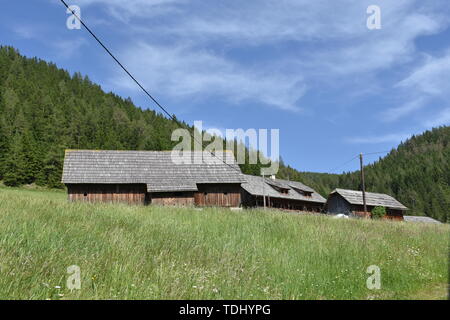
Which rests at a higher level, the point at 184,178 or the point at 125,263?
the point at 184,178

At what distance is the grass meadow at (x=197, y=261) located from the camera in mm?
5176

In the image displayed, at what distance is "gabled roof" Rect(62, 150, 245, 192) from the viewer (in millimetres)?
33812

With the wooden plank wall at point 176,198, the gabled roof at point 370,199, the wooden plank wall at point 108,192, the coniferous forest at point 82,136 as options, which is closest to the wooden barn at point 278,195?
the gabled roof at point 370,199

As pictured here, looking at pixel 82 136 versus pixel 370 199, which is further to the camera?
pixel 82 136

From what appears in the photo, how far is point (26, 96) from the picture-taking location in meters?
126

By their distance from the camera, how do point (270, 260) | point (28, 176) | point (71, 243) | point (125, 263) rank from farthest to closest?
point (28, 176) < point (270, 260) < point (71, 243) < point (125, 263)

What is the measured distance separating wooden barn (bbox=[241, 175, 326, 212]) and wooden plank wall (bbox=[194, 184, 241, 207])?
10.7 m

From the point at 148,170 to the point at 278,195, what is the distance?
2239 cm

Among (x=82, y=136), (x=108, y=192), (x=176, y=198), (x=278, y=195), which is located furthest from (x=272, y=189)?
(x=82, y=136)

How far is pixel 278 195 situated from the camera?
168 feet

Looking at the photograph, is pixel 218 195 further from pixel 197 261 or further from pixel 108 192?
pixel 197 261
